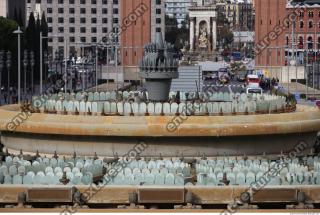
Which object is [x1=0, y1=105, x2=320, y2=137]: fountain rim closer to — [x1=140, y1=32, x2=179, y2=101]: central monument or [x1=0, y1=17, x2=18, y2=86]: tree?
[x1=140, y1=32, x2=179, y2=101]: central monument

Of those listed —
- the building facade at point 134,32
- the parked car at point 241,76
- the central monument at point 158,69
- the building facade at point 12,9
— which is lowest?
the parked car at point 241,76

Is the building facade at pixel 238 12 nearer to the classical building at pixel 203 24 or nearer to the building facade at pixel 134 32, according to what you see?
the classical building at pixel 203 24

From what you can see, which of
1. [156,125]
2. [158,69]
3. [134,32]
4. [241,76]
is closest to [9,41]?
[134,32]

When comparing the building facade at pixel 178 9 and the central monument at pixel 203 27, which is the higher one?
the building facade at pixel 178 9

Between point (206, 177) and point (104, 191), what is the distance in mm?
1749

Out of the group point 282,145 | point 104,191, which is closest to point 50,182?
point 104,191

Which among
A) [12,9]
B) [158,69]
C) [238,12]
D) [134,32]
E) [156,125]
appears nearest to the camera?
[156,125]

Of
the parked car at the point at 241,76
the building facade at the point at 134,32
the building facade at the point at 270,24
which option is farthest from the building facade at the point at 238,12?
the building facade at the point at 134,32

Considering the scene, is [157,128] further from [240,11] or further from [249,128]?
[240,11]

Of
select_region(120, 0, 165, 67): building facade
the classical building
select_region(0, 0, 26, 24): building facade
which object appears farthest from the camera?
the classical building

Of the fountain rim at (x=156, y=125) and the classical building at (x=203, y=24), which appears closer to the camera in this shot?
the fountain rim at (x=156, y=125)

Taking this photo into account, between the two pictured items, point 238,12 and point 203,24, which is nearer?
point 203,24

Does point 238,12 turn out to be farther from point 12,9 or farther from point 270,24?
point 270,24

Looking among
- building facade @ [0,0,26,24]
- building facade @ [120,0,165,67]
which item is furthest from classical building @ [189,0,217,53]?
building facade @ [120,0,165,67]
